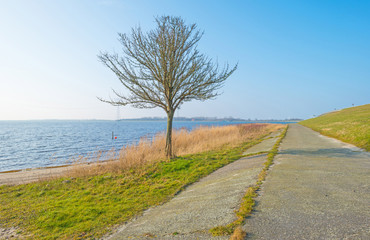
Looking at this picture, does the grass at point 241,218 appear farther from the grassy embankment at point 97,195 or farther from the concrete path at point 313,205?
the grassy embankment at point 97,195

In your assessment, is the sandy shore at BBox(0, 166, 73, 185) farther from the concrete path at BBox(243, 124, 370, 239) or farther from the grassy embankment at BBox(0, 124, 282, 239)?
the concrete path at BBox(243, 124, 370, 239)

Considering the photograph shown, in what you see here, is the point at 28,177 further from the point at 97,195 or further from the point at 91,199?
the point at 91,199

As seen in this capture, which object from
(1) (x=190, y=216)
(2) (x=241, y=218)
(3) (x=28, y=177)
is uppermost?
(2) (x=241, y=218)

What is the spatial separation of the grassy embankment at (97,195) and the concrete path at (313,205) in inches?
127

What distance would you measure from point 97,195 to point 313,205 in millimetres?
6691

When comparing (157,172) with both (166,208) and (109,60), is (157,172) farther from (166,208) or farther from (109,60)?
(109,60)

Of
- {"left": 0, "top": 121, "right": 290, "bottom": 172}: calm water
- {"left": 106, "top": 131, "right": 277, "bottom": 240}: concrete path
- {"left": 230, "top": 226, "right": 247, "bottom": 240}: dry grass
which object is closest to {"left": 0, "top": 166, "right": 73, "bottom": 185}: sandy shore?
{"left": 0, "top": 121, "right": 290, "bottom": 172}: calm water

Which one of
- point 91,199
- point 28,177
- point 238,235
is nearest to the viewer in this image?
point 238,235

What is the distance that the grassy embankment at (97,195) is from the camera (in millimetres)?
5672

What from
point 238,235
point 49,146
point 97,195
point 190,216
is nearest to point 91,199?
point 97,195

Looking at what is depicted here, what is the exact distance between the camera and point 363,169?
802 cm

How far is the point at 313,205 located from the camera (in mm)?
4777

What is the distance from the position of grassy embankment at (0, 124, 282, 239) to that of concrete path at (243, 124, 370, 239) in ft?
10.6

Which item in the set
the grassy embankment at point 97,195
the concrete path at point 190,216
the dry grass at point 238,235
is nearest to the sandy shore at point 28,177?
the grassy embankment at point 97,195
